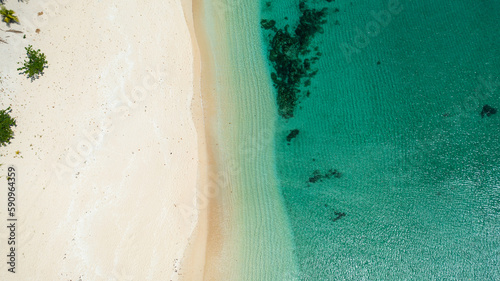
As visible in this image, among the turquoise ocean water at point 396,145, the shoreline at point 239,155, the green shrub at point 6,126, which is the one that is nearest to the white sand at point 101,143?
the green shrub at point 6,126

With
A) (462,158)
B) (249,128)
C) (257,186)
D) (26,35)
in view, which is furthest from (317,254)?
(26,35)

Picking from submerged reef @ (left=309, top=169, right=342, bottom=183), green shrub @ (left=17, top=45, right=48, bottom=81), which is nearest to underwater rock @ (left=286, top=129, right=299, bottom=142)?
submerged reef @ (left=309, top=169, right=342, bottom=183)

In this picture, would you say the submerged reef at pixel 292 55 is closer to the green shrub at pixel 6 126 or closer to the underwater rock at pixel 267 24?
the underwater rock at pixel 267 24

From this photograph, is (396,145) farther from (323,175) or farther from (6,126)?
(6,126)

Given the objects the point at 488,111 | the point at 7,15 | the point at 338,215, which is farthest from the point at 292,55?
the point at 7,15

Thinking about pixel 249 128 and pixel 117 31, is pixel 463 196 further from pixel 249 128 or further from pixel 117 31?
pixel 117 31

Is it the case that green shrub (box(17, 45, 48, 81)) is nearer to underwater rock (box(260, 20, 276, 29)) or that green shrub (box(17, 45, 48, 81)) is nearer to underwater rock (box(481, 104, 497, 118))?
underwater rock (box(260, 20, 276, 29))

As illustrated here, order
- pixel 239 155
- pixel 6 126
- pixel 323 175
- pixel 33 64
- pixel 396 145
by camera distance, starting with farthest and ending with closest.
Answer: pixel 396 145 → pixel 323 175 → pixel 239 155 → pixel 33 64 → pixel 6 126
